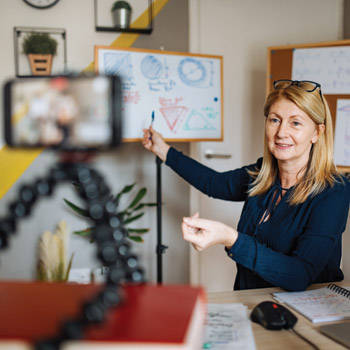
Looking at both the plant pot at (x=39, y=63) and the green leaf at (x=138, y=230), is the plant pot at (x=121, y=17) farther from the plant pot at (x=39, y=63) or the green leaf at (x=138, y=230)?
the green leaf at (x=138, y=230)

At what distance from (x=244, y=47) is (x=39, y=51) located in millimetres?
1452

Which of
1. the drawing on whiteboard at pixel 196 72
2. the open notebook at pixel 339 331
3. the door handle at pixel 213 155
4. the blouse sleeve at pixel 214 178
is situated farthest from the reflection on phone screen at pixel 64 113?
the door handle at pixel 213 155

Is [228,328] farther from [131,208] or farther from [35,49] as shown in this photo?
[35,49]

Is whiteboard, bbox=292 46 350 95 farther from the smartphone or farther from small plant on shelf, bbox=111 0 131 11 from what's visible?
the smartphone

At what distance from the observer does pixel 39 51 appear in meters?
2.51

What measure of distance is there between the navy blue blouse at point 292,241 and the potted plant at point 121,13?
159cm

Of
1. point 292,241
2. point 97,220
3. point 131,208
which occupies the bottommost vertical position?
point 131,208

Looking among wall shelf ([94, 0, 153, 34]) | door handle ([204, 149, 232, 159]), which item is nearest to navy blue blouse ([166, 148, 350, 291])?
door handle ([204, 149, 232, 159])

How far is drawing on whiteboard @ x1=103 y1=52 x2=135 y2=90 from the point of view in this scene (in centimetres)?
224

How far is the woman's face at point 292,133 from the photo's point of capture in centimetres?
155

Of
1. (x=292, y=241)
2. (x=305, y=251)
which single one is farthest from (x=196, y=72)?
(x=305, y=251)

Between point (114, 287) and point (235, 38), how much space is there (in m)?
2.72

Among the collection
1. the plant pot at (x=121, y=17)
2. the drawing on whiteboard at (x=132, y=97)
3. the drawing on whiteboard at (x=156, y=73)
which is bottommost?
the drawing on whiteboard at (x=132, y=97)

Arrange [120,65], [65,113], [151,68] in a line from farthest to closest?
[151,68] → [120,65] → [65,113]
